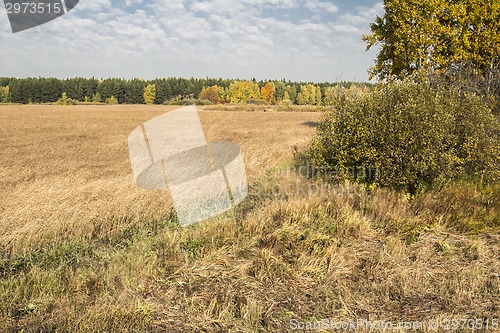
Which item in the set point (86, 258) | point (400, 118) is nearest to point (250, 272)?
point (86, 258)

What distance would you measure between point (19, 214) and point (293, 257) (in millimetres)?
5153

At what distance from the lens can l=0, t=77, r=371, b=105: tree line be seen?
358 feet

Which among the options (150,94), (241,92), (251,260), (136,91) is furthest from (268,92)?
(251,260)

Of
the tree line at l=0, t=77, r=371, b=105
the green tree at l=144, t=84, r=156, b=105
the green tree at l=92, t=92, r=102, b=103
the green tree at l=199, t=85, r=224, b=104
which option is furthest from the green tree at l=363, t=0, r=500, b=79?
the green tree at l=92, t=92, r=102, b=103

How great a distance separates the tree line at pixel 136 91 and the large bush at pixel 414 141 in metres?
99.3

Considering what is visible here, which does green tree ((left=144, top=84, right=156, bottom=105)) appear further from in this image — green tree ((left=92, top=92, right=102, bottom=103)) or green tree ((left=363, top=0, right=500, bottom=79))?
green tree ((left=363, top=0, right=500, bottom=79))

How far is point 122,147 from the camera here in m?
19.2

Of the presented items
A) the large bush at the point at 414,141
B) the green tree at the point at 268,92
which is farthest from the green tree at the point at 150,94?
the large bush at the point at 414,141

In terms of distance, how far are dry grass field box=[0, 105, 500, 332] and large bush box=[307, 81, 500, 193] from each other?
485 millimetres

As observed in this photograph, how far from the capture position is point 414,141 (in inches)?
269

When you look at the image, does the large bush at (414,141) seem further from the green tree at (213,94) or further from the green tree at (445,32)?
the green tree at (213,94)

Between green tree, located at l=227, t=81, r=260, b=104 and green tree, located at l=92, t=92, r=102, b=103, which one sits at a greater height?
green tree, located at l=227, t=81, r=260, b=104

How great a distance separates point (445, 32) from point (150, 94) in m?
115

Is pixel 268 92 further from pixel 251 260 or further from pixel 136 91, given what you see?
pixel 251 260
